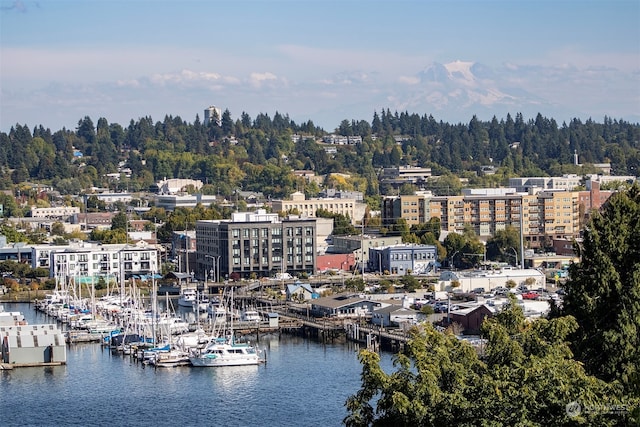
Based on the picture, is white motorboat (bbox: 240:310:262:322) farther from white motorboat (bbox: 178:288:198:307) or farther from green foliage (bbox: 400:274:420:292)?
green foliage (bbox: 400:274:420:292)

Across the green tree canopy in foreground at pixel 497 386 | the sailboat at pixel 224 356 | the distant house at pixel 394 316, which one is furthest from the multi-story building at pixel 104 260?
the green tree canopy in foreground at pixel 497 386

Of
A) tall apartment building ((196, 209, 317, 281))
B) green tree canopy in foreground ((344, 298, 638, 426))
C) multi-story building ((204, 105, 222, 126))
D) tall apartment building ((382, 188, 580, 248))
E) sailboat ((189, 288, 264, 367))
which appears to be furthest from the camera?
multi-story building ((204, 105, 222, 126))

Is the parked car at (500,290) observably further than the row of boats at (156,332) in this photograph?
Yes

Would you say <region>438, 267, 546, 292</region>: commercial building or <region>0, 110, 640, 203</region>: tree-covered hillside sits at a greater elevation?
<region>0, 110, 640, 203</region>: tree-covered hillside

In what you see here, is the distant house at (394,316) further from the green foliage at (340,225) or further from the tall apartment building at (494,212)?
the tall apartment building at (494,212)

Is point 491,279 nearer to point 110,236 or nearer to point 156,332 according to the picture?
point 156,332

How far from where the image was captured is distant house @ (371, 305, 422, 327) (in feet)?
53.1

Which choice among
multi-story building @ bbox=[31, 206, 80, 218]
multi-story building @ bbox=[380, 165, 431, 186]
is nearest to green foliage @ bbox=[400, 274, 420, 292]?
multi-story building @ bbox=[31, 206, 80, 218]

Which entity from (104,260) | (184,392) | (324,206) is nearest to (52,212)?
(324,206)

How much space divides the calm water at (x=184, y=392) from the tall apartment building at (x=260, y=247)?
788 cm

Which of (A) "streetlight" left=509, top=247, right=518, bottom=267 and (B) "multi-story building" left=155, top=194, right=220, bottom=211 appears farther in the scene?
(B) "multi-story building" left=155, top=194, right=220, bottom=211

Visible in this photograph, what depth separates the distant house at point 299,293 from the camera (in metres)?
20.0

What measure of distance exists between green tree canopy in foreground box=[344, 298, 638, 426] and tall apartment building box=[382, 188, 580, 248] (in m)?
21.5

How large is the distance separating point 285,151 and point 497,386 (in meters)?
51.4
